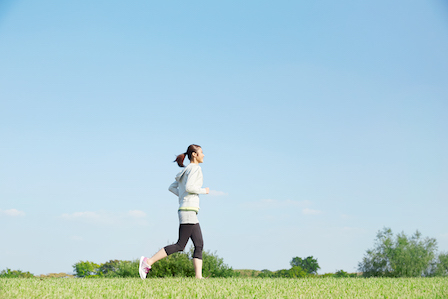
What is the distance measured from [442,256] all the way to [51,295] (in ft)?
63.0

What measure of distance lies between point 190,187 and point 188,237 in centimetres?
106

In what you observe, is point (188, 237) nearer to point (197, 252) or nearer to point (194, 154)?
point (197, 252)

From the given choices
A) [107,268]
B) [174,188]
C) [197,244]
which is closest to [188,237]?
[197,244]

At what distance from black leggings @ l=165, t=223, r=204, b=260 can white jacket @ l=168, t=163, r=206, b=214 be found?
36 centimetres

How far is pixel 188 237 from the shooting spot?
833 cm

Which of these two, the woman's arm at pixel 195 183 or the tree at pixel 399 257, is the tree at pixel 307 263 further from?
the woman's arm at pixel 195 183

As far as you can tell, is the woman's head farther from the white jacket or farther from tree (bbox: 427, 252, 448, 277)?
tree (bbox: 427, 252, 448, 277)

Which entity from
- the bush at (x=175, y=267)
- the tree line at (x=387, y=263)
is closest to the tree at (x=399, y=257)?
the tree line at (x=387, y=263)

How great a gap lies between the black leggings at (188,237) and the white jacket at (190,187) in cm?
36

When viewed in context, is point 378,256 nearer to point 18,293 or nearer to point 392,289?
point 392,289

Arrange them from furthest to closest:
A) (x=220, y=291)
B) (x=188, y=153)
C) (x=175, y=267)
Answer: (x=175, y=267) → (x=188, y=153) → (x=220, y=291)

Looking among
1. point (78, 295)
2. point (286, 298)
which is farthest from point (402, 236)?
point (78, 295)

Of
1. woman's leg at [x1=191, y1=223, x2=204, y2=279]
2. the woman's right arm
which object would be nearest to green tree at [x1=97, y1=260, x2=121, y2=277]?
the woman's right arm

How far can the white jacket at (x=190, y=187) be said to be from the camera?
8258mm
